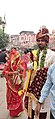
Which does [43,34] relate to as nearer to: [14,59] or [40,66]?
[40,66]

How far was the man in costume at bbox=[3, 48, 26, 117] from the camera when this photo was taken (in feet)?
18.6

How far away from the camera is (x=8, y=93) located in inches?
237

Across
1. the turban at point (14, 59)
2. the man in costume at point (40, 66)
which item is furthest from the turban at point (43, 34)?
the turban at point (14, 59)

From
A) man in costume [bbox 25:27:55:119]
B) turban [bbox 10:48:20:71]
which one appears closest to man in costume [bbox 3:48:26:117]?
turban [bbox 10:48:20:71]

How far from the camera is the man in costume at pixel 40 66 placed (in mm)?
3828

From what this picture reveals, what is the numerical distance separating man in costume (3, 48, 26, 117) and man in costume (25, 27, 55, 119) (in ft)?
5.60

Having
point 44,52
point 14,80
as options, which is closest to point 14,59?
point 14,80

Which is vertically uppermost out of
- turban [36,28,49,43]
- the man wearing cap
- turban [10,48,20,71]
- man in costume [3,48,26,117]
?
turban [36,28,49,43]

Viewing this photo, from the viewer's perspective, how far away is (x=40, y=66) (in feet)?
12.7

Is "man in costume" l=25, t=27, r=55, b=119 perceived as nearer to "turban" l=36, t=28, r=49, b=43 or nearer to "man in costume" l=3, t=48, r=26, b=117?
"turban" l=36, t=28, r=49, b=43

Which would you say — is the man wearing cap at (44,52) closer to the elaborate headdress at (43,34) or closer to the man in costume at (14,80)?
the elaborate headdress at (43,34)

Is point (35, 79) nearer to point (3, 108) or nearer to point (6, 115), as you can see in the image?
point (6, 115)

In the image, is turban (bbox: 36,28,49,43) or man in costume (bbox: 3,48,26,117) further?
man in costume (bbox: 3,48,26,117)

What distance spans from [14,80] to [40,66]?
6.67 ft
